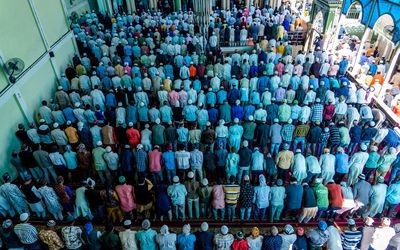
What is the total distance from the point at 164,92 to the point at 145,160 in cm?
319

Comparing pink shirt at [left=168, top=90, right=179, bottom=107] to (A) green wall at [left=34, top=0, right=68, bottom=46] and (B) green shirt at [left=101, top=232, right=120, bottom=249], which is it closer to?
(B) green shirt at [left=101, top=232, right=120, bottom=249]

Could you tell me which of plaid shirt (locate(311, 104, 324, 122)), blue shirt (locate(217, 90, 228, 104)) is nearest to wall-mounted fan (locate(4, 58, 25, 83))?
blue shirt (locate(217, 90, 228, 104))

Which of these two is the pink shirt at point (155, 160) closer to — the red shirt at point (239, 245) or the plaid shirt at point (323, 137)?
the red shirt at point (239, 245)

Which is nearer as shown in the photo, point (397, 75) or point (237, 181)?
point (237, 181)

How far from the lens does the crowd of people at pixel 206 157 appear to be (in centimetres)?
583

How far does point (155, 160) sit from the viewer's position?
6875 mm

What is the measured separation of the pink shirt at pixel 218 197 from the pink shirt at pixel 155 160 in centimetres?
177

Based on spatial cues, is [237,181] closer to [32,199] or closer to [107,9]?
Answer: [32,199]

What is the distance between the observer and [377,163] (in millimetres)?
6809

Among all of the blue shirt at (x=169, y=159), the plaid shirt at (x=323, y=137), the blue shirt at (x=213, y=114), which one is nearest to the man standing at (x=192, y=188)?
the blue shirt at (x=169, y=159)

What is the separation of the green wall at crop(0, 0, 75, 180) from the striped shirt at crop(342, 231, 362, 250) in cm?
898

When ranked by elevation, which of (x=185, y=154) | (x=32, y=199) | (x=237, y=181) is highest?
(x=185, y=154)

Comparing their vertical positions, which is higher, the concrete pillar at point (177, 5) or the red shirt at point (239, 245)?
the concrete pillar at point (177, 5)

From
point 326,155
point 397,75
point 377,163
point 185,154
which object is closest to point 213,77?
point 185,154
